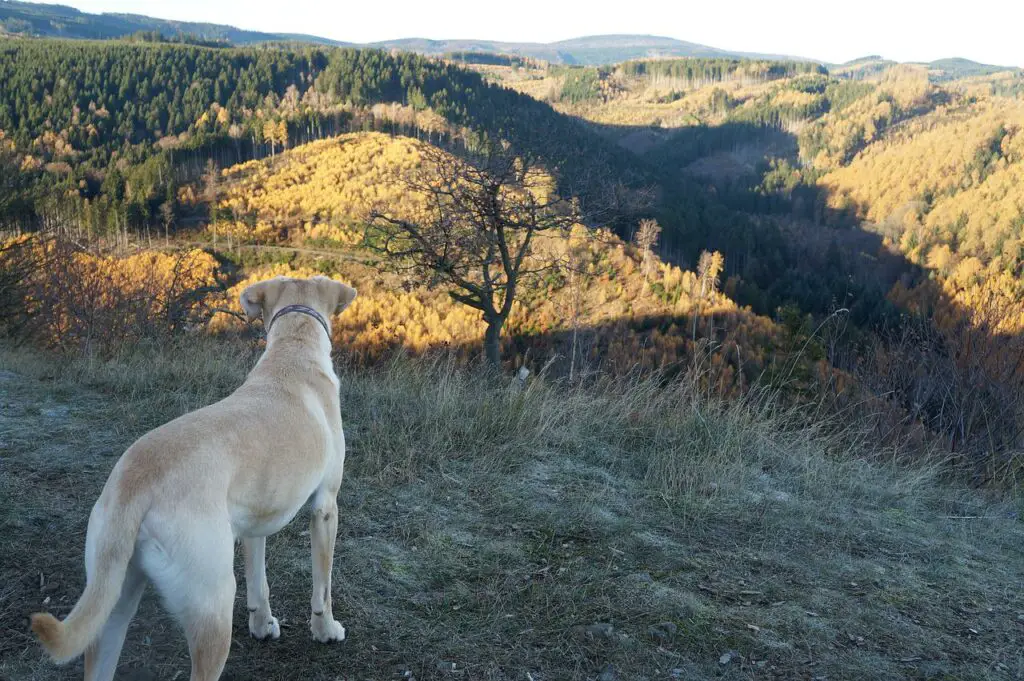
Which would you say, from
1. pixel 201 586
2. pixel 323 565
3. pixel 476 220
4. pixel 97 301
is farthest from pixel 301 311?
pixel 97 301

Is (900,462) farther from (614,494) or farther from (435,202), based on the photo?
(435,202)

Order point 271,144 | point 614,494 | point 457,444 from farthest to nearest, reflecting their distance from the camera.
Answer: point 271,144, point 457,444, point 614,494

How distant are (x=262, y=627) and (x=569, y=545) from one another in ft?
5.81

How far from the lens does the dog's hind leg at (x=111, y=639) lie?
229 cm

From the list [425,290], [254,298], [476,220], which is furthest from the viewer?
[425,290]

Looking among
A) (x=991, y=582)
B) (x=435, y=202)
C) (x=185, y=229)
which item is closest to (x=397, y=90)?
(x=185, y=229)

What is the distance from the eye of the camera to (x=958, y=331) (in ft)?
33.0

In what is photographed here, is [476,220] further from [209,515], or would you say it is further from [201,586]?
[201,586]

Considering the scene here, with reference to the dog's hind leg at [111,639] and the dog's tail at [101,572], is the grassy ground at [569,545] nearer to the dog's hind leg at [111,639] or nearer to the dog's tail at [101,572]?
the dog's hind leg at [111,639]

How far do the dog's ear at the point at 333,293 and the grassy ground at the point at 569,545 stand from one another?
139 centimetres

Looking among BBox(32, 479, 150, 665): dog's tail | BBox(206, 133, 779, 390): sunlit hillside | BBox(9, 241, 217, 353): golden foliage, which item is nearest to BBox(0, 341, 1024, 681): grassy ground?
BBox(32, 479, 150, 665): dog's tail

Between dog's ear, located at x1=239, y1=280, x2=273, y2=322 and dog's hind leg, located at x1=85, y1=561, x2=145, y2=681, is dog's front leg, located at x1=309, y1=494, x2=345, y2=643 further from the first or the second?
dog's ear, located at x1=239, y1=280, x2=273, y2=322

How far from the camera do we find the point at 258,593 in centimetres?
314

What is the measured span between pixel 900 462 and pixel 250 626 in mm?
6049
